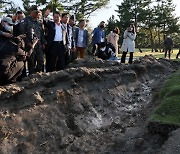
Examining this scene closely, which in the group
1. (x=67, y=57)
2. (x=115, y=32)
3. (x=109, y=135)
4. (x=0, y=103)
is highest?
(x=115, y=32)

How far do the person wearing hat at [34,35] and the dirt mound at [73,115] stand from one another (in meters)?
0.77

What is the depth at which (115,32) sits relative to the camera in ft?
46.7

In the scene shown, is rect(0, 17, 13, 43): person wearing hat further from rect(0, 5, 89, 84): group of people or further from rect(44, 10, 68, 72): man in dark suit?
rect(44, 10, 68, 72): man in dark suit

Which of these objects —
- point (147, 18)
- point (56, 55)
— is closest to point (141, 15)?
point (147, 18)

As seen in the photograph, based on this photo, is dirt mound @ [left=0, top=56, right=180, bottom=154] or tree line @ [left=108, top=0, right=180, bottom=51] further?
tree line @ [left=108, top=0, right=180, bottom=51]

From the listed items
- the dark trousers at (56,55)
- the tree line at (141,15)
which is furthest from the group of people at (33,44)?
the tree line at (141,15)

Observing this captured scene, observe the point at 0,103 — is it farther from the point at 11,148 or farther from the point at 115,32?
the point at 115,32

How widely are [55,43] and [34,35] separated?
0.87 meters

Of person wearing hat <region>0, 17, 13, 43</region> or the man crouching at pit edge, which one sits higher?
person wearing hat <region>0, 17, 13, 43</region>

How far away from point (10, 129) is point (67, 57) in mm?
4311

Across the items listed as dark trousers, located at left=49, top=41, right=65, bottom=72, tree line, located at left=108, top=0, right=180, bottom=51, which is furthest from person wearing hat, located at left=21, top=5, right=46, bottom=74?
tree line, located at left=108, top=0, right=180, bottom=51

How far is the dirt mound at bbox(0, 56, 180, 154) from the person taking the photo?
5695 millimetres

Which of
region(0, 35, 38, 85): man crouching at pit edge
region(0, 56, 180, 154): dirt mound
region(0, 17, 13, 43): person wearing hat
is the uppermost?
region(0, 17, 13, 43): person wearing hat

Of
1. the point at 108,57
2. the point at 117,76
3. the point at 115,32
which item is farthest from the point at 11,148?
the point at 115,32
